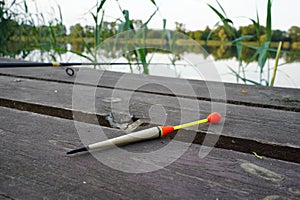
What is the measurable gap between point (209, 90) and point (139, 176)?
75 centimetres

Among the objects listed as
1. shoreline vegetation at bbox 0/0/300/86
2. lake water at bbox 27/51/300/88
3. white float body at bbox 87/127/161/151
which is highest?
shoreline vegetation at bbox 0/0/300/86

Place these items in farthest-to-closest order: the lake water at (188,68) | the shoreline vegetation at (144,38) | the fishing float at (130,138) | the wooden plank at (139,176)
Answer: the shoreline vegetation at (144,38), the lake water at (188,68), the fishing float at (130,138), the wooden plank at (139,176)

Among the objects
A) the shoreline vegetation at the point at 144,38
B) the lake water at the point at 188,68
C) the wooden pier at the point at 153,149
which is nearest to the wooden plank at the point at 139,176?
the wooden pier at the point at 153,149

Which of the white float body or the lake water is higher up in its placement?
the lake water

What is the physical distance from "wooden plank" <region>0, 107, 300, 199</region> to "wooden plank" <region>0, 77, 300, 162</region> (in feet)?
0.23

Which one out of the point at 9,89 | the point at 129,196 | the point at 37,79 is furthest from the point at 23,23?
the point at 129,196

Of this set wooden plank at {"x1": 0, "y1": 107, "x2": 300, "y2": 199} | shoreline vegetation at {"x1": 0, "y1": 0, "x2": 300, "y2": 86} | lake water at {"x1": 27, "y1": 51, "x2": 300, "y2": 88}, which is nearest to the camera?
wooden plank at {"x1": 0, "y1": 107, "x2": 300, "y2": 199}

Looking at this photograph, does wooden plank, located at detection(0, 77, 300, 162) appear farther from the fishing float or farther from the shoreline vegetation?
the shoreline vegetation

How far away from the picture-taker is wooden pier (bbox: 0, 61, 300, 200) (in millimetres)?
424

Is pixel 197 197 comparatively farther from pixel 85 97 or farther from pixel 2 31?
pixel 2 31

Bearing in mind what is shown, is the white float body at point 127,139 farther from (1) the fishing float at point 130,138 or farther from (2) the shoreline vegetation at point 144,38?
(2) the shoreline vegetation at point 144,38

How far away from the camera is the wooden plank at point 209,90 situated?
977 mm

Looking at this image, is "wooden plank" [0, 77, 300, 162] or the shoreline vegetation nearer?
"wooden plank" [0, 77, 300, 162]

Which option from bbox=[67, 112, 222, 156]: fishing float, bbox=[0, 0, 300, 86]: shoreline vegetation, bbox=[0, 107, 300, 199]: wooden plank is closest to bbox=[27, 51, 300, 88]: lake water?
bbox=[0, 0, 300, 86]: shoreline vegetation
